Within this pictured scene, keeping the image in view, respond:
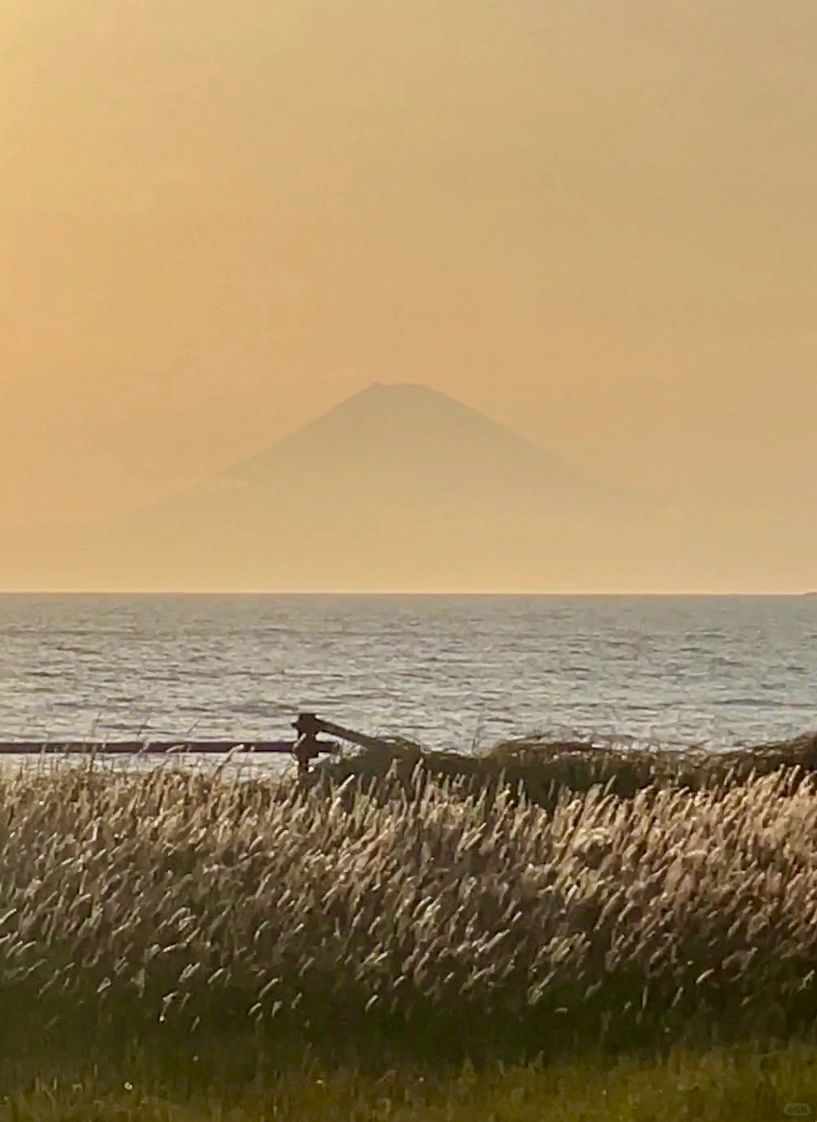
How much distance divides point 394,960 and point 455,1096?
1.77 meters

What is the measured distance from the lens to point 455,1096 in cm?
738

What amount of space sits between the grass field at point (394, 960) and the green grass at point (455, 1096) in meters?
0.02

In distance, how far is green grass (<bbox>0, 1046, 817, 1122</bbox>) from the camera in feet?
23.1

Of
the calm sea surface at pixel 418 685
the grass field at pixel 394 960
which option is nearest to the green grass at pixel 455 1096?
the grass field at pixel 394 960

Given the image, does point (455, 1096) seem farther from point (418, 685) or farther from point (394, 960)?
point (418, 685)

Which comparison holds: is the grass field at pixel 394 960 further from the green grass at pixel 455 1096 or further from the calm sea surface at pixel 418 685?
the calm sea surface at pixel 418 685

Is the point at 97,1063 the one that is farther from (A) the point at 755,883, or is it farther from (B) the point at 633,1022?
(A) the point at 755,883

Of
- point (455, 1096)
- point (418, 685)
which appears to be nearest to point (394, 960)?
point (455, 1096)

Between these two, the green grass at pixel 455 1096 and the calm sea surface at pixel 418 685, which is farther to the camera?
the calm sea surface at pixel 418 685

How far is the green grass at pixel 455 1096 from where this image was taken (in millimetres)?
7039

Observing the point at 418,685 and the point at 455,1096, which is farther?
the point at 418,685

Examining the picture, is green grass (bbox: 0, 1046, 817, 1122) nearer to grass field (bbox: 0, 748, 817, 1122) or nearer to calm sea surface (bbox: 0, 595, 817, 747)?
grass field (bbox: 0, 748, 817, 1122)

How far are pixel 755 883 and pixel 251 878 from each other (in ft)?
10.8

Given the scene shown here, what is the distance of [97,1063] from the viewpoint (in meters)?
7.73
